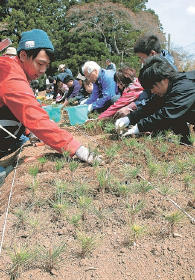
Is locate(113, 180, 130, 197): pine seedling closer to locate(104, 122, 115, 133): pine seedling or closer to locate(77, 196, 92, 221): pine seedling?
locate(77, 196, 92, 221): pine seedling

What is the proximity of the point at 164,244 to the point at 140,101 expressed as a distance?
8.66 feet

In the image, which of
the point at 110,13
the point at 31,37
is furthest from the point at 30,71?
the point at 110,13

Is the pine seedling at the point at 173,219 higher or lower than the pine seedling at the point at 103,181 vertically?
higher

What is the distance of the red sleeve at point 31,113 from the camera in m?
2.04

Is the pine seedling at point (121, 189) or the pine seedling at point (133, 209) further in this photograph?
the pine seedling at point (121, 189)

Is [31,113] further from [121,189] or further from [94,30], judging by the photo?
[94,30]

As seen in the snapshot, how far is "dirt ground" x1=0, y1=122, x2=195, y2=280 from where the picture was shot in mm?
1197

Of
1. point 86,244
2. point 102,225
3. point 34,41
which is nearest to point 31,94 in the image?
point 34,41

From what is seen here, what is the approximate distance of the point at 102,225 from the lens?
1491 mm

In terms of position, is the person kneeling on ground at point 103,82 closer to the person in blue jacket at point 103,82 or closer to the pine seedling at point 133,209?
the person in blue jacket at point 103,82

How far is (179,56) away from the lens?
15812mm

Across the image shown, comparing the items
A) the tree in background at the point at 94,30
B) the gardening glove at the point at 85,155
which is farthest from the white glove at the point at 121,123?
the tree in background at the point at 94,30

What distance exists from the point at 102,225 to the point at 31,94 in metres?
1.09

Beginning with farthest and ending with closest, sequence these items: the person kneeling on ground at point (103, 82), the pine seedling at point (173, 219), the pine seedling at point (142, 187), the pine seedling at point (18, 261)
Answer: the person kneeling on ground at point (103, 82), the pine seedling at point (142, 187), the pine seedling at point (173, 219), the pine seedling at point (18, 261)
